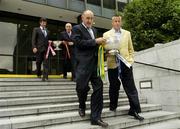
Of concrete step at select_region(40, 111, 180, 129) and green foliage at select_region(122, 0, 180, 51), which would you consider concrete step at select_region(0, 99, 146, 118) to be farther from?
green foliage at select_region(122, 0, 180, 51)

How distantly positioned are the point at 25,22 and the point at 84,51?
45.4 ft

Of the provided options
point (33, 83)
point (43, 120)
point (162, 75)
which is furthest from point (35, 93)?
point (162, 75)

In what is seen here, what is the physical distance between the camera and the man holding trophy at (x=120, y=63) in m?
5.96

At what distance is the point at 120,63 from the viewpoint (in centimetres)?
600

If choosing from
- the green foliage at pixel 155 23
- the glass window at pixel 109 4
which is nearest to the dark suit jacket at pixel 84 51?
the green foliage at pixel 155 23

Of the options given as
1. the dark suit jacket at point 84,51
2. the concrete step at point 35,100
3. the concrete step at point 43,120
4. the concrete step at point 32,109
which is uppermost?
the dark suit jacket at point 84,51

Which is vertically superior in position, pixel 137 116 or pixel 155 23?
pixel 155 23

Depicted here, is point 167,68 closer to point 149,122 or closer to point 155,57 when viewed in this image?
point 155,57

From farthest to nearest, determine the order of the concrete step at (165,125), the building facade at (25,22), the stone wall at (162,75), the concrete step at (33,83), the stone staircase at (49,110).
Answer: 1. the building facade at (25,22)
2. the concrete step at (33,83)
3. the stone wall at (162,75)
4. the concrete step at (165,125)
5. the stone staircase at (49,110)

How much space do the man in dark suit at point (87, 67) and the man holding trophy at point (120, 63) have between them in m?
0.66

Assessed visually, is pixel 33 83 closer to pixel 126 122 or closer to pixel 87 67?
pixel 87 67

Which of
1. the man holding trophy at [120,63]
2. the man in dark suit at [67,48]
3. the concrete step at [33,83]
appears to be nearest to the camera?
the man holding trophy at [120,63]

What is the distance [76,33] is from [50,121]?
1570mm

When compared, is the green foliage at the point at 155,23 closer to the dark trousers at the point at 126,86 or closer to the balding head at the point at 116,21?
the balding head at the point at 116,21
